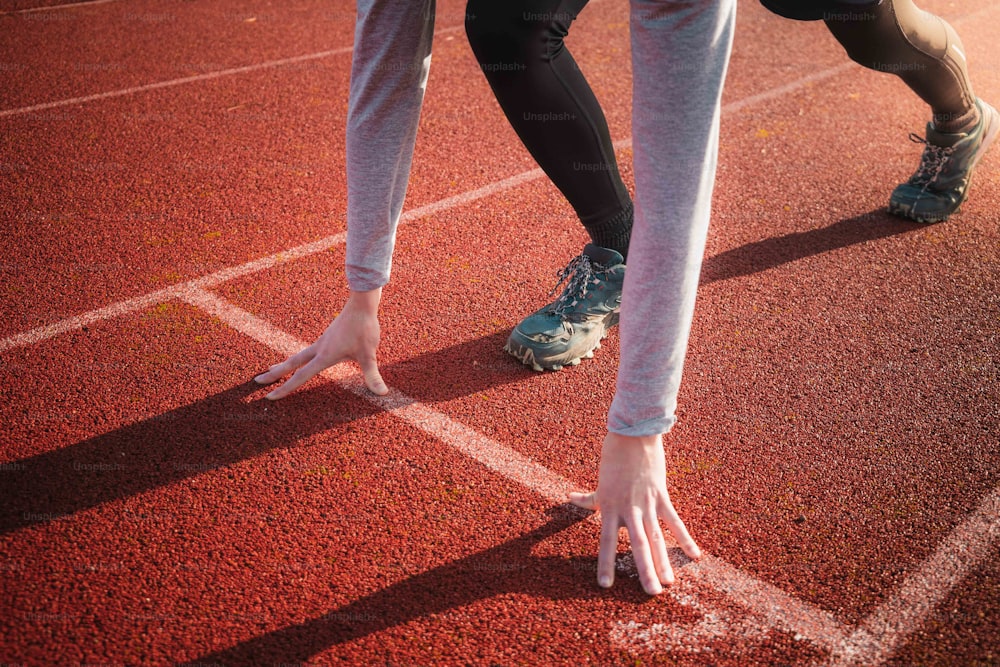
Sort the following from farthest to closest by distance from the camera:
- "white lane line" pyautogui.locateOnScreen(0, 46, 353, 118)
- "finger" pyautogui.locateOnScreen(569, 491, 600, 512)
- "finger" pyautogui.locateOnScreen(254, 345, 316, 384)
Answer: "white lane line" pyautogui.locateOnScreen(0, 46, 353, 118) → "finger" pyautogui.locateOnScreen(254, 345, 316, 384) → "finger" pyautogui.locateOnScreen(569, 491, 600, 512)

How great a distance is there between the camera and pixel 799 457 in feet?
8.23

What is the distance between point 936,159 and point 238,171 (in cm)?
329

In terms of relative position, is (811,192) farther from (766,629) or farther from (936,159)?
(766,629)

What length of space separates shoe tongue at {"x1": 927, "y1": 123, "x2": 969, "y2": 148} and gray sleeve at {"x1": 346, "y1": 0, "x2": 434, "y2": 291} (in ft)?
8.30

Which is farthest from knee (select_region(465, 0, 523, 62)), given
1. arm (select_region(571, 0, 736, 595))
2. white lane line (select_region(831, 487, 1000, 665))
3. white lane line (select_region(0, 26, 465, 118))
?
white lane line (select_region(0, 26, 465, 118))

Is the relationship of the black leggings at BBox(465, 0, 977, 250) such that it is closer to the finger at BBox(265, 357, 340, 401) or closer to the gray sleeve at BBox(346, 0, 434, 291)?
the gray sleeve at BBox(346, 0, 434, 291)

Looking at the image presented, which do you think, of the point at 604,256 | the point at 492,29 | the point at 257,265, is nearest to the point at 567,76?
the point at 492,29

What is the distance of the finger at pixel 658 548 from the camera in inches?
77.8

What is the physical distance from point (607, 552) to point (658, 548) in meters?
0.12

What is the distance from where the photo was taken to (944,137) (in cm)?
379

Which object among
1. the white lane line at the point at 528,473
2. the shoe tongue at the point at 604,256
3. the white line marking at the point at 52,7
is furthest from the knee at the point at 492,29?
the white line marking at the point at 52,7

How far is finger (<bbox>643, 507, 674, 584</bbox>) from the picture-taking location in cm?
198

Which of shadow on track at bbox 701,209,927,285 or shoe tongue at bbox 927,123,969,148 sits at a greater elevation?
shoe tongue at bbox 927,123,969,148

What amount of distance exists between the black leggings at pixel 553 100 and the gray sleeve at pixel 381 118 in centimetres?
22
